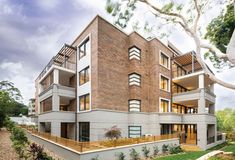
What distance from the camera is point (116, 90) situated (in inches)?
796

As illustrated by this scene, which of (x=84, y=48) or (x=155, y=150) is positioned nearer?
(x=155, y=150)

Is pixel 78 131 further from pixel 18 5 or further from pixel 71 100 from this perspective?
pixel 18 5

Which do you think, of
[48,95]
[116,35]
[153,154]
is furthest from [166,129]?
[48,95]

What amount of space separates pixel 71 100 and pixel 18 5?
15624 mm

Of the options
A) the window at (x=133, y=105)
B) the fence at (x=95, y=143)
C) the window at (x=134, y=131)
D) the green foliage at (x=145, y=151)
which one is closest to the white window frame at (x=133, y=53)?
the window at (x=133, y=105)

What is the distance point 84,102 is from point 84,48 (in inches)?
210

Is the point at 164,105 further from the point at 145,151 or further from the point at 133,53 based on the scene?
the point at 145,151

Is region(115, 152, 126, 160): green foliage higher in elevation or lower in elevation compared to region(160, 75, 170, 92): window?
lower

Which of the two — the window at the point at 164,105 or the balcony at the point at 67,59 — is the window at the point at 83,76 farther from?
the window at the point at 164,105

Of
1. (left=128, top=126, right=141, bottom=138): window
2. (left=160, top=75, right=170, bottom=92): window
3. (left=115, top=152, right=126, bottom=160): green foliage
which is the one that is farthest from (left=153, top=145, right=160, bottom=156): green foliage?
(left=160, top=75, right=170, bottom=92): window

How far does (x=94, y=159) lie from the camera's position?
12.2 metres

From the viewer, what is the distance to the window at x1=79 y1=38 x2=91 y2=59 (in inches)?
817

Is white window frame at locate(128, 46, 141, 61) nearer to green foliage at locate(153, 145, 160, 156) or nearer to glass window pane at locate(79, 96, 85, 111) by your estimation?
glass window pane at locate(79, 96, 85, 111)

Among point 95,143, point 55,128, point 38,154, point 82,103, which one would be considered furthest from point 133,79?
point 38,154
